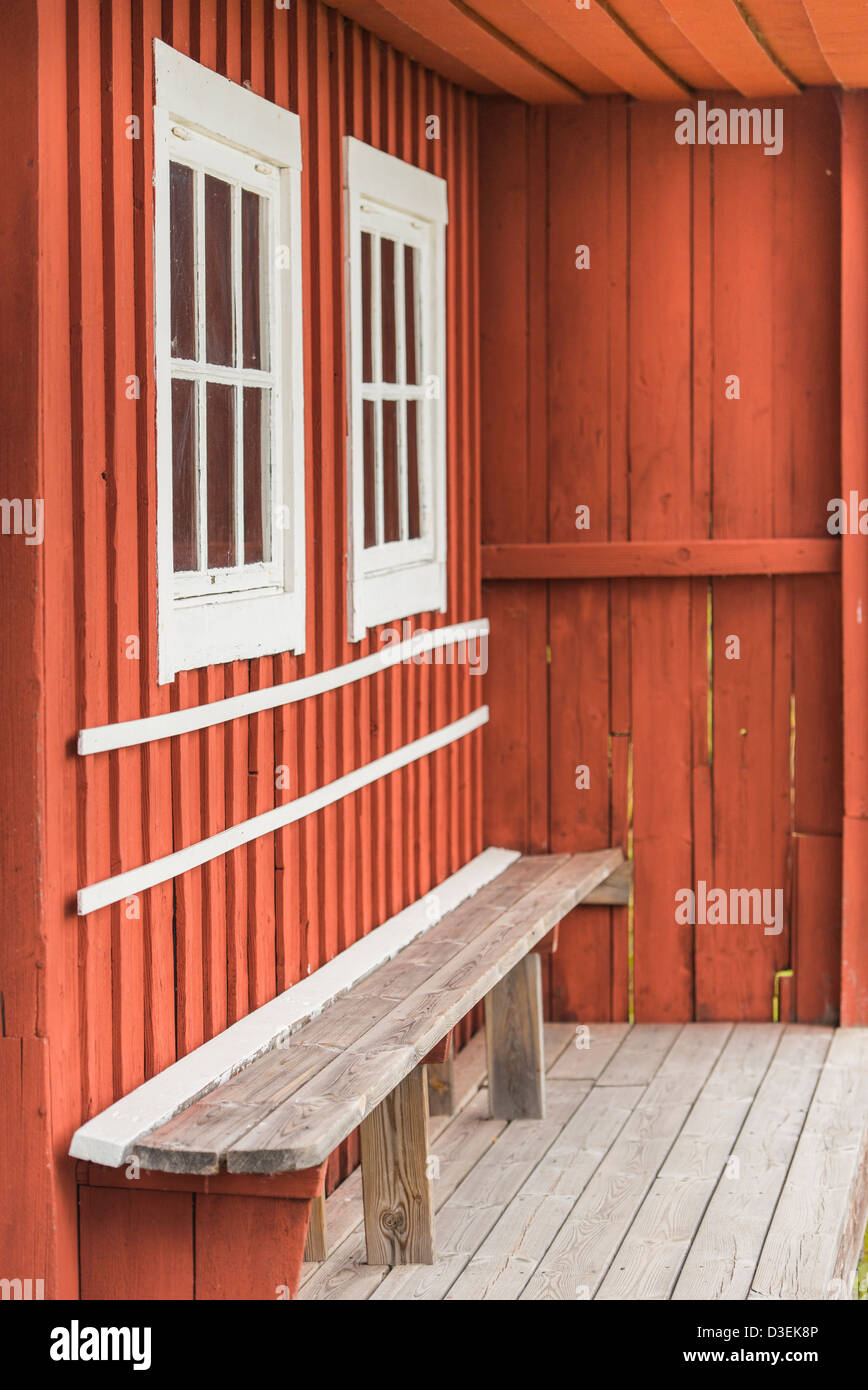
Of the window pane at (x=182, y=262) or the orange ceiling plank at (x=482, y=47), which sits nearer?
the window pane at (x=182, y=262)

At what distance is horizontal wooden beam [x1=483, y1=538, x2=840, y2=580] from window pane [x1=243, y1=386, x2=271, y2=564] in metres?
1.88

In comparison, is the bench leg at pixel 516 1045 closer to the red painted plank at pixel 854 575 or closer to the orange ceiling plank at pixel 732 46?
the red painted plank at pixel 854 575

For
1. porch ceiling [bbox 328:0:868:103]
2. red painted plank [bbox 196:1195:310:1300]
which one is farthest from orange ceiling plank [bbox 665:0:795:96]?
red painted plank [bbox 196:1195:310:1300]

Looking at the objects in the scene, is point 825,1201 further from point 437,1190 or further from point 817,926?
point 817,926

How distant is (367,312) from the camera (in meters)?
4.78

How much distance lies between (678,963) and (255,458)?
8.70ft

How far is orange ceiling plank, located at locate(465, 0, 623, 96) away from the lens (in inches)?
179

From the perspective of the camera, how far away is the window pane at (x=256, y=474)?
400cm

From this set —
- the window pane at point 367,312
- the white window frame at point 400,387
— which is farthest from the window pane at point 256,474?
the window pane at point 367,312

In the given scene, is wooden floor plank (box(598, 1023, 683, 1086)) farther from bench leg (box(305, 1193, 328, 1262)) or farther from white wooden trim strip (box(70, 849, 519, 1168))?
bench leg (box(305, 1193, 328, 1262))

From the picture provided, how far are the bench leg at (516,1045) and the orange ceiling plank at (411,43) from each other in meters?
2.59

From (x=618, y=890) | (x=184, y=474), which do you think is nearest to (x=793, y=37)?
(x=184, y=474)

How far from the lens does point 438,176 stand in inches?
211

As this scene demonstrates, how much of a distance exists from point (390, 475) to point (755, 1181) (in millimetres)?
2187
